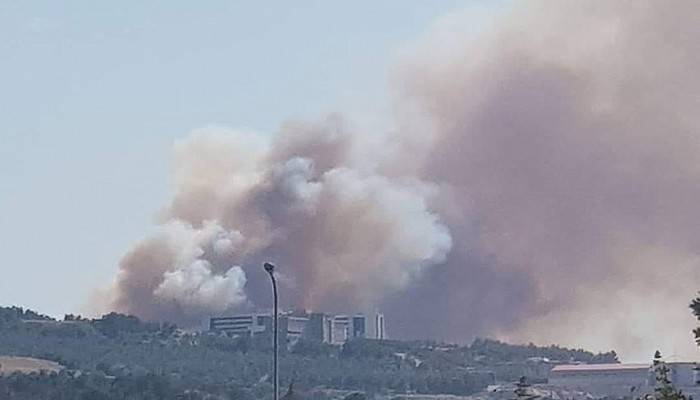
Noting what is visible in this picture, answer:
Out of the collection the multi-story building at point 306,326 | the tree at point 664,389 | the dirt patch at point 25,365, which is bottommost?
the tree at point 664,389

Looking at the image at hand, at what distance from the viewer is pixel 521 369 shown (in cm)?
17075

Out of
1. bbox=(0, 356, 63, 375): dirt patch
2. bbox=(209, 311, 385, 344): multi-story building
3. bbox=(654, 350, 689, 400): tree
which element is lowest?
bbox=(654, 350, 689, 400): tree

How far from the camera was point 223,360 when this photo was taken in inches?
6083

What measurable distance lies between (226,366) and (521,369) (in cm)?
3424

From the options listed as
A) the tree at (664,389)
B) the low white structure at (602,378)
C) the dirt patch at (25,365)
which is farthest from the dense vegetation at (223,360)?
the tree at (664,389)

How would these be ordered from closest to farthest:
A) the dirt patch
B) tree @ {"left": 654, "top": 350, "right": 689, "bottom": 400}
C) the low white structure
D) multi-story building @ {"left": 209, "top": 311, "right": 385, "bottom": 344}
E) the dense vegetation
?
tree @ {"left": 654, "top": 350, "right": 689, "bottom": 400}
the dense vegetation
the dirt patch
the low white structure
multi-story building @ {"left": 209, "top": 311, "right": 385, "bottom": 344}

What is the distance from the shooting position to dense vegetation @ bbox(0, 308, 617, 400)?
125 meters

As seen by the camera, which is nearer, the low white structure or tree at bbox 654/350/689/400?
tree at bbox 654/350/689/400

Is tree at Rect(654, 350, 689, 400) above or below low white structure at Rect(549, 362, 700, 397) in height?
below

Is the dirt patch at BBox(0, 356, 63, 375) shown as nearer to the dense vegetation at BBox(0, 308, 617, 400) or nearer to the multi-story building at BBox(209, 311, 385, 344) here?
the dense vegetation at BBox(0, 308, 617, 400)

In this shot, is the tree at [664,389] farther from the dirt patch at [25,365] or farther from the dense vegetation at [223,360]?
the dirt patch at [25,365]

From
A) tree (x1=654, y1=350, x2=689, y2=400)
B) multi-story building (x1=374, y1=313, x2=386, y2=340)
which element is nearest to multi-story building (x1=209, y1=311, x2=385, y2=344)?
multi-story building (x1=374, y1=313, x2=386, y2=340)

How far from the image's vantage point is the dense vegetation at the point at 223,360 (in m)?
125

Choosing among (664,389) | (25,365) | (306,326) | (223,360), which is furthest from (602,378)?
A: (664,389)
